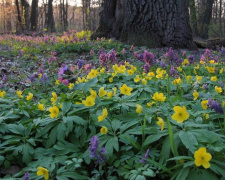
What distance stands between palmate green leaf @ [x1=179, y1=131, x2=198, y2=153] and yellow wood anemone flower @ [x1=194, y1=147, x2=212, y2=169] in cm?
13

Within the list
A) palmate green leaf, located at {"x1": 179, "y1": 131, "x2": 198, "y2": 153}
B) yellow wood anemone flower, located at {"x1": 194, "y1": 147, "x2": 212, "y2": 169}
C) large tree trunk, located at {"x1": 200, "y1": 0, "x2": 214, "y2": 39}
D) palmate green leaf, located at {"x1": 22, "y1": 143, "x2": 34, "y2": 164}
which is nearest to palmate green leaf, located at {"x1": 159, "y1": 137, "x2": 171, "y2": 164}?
palmate green leaf, located at {"x1": 179, "y1": 131, "x2": 198, "y2": 153}

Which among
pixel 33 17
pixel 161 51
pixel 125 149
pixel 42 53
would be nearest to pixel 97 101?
pixel 125 149

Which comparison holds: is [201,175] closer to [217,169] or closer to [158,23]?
[217,169]

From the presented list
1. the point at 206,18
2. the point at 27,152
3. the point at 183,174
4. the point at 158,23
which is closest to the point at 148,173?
the point at 183,174

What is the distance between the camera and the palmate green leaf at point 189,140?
4.75 feet

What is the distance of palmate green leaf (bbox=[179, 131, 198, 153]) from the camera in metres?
1.45

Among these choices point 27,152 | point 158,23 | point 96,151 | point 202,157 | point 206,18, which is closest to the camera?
point 202,157

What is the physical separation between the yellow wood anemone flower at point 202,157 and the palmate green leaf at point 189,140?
0.44 ft

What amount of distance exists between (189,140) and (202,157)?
0.72 feet

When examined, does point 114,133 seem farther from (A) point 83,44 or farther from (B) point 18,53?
(B) point 18,53

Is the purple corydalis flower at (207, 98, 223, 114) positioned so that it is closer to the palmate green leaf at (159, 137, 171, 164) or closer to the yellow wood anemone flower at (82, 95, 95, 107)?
the palmate green leaf at (159, 137, 171, 164)

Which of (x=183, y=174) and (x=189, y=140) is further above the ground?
(x=189, y=140)

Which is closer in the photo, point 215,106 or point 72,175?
point 72,175

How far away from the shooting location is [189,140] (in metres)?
1.50
